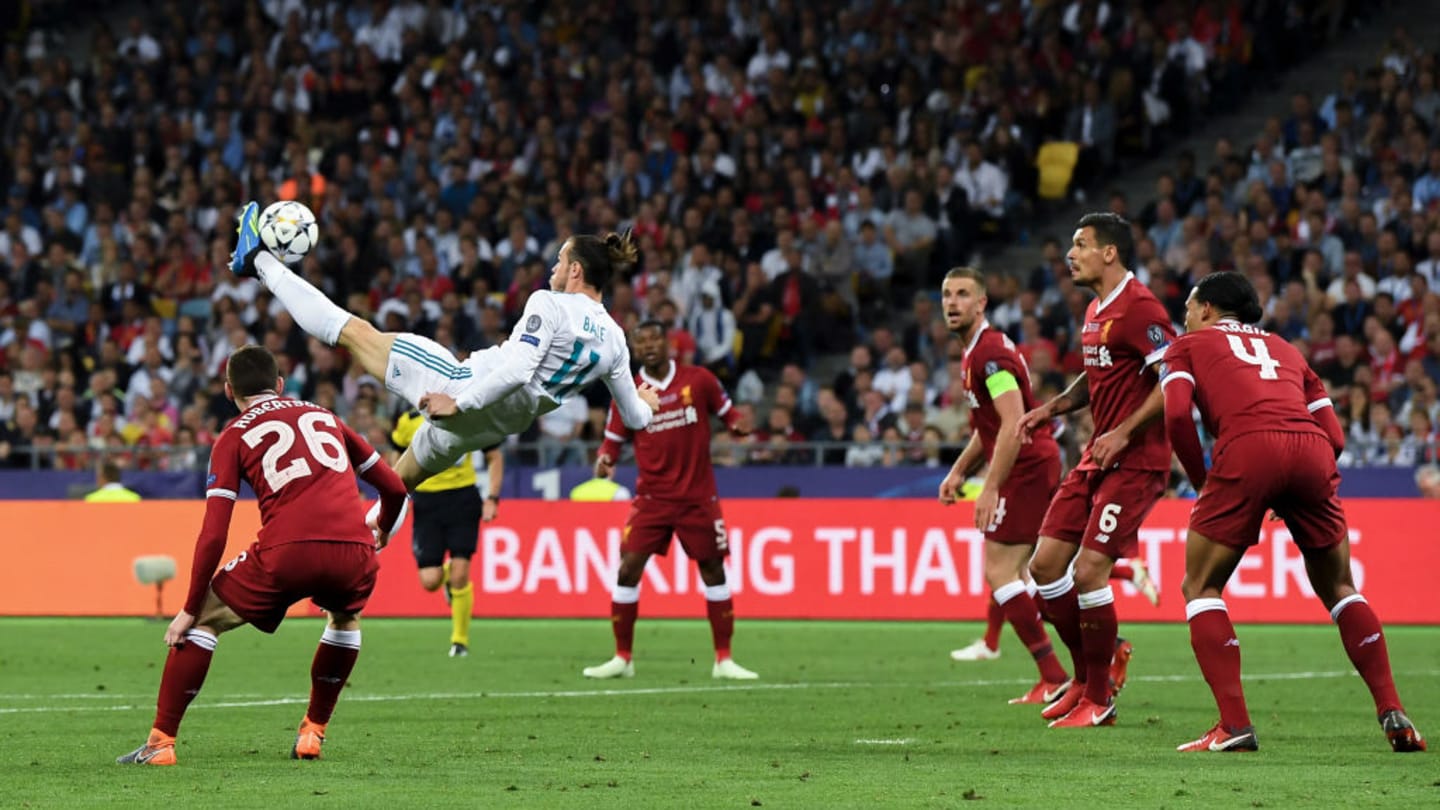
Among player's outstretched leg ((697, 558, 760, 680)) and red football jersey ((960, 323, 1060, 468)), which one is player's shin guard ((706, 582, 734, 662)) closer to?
player's outstretched leg ((697, 558, 760, 680))

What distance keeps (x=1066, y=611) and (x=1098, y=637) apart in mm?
452

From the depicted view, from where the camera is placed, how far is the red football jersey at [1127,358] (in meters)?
11.0

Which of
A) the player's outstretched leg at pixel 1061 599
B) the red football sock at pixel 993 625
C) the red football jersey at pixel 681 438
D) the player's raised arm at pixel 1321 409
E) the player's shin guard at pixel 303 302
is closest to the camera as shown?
the player's raised arm at pixel 1321 409

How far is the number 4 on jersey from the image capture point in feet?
32.2

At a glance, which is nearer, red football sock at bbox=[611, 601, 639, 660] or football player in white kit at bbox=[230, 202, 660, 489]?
football player in white kit at bbox=[230, 202, 660, 489]

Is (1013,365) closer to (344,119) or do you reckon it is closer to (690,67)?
(690,67)

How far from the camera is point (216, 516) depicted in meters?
9.11

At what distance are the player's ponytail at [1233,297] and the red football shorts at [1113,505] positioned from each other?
1.39 meters

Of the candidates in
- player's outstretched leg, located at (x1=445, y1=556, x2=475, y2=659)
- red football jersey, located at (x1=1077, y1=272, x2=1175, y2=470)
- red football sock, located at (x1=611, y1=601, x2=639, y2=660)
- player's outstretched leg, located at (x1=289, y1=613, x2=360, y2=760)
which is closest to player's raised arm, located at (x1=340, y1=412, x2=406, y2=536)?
player's outstretched leg, located at (x1=289, y1=613, x2=360, y2=760)

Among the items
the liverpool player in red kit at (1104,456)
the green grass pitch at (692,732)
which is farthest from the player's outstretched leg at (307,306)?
the liverpool player in red kit at (1104,456)

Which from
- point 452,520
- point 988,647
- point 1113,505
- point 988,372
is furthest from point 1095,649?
point 452,520

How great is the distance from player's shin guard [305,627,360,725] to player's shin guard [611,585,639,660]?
565cm

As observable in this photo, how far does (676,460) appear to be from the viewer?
51.5ft

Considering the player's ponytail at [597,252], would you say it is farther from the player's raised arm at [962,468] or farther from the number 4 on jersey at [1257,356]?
the number 4 on jersey at [1257,356]
